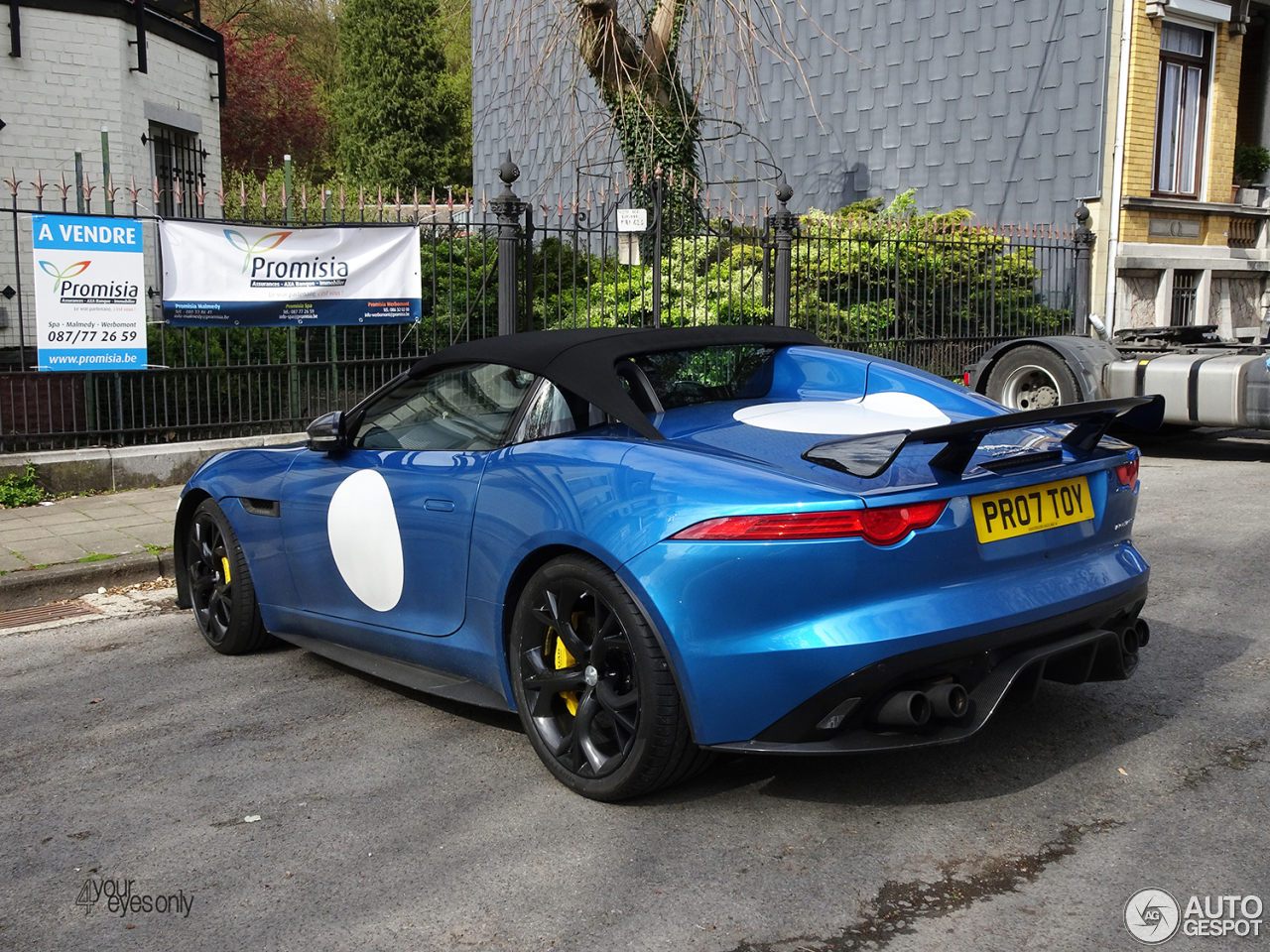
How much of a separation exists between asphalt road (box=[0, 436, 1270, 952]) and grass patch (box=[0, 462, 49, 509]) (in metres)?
4.29

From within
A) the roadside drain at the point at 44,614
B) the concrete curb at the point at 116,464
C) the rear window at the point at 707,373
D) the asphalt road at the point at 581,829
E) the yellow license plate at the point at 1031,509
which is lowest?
the roadside drain at the point at 44,614

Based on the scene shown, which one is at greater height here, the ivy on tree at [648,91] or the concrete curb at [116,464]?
the ivy on tree at [648,91]

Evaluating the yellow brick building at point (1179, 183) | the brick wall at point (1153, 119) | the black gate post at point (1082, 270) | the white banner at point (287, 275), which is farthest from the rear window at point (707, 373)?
the brick wall at point (1153, 119)

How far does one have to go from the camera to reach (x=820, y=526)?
10.5 ft

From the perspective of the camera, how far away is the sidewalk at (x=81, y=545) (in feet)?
22.3

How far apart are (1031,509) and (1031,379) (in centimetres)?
855

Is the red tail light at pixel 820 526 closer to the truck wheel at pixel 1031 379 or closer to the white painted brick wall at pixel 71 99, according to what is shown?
the truck wheel at pixel 1031 379

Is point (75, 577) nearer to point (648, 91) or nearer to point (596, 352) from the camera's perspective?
point (596, 352)

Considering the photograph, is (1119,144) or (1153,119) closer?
(1119,144)

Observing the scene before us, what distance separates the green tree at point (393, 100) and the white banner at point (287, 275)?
3167 cm

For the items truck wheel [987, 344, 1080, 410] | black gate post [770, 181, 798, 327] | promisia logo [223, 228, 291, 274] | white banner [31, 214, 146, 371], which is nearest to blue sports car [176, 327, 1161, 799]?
white banner [31, 214, 146, 371]

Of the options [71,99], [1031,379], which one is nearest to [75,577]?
[1031,379]

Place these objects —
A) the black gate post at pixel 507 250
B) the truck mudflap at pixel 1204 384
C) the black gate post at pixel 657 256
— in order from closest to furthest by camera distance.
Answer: the truck mudflap at pixel 1204 384 → the black gate post at pixel 507 250 → the black gate post at pixel 657 256

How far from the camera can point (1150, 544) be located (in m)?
7.20
